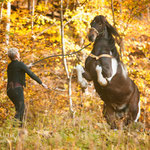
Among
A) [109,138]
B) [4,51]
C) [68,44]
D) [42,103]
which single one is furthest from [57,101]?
[109,138]

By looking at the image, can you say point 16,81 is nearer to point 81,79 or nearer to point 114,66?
point 81,79

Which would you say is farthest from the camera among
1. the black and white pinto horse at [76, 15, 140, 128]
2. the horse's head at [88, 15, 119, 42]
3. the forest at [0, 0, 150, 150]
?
the horse's head at [88, 15, 119, 42]

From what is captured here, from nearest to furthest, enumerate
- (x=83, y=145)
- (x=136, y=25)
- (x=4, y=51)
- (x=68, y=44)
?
(x=83, y=145), (x=4, y=51), (x=68, y=44), (x=136, y=25)

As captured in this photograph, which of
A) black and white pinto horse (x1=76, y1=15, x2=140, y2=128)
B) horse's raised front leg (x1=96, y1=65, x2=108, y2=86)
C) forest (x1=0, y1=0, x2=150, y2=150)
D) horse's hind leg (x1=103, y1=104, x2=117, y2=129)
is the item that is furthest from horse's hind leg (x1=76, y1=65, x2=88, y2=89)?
horse's hind leg (x1=103, y1=104, x2=117, y2=129)

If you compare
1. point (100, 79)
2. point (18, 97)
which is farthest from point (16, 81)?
point (100, 79)

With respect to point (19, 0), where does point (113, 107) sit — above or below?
below

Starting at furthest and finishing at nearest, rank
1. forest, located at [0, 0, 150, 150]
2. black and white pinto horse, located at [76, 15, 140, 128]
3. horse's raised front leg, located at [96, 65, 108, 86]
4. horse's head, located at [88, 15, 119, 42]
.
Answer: horse's head, located at [88, 15, 119, 42] < black and white pinto horse, located at [76, 15, 140, 128] < horse's raised front leg, located at [96, 65, 108, 86] < forest, located at [0, 0, 150, 150]

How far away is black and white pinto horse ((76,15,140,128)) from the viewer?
4.46 meters

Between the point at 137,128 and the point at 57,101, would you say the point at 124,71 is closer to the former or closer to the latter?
the point at 137,128

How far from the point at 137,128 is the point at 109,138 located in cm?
118

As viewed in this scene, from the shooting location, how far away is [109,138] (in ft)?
11.8

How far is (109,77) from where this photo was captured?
14.6 ft

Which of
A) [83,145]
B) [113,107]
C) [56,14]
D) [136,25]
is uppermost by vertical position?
[56,14]

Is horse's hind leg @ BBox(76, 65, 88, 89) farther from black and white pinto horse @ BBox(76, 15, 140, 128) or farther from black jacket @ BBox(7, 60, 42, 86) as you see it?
black jacket @ BBox(7, 60, 42, 86)
